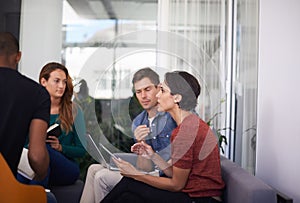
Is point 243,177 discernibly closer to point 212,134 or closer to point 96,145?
point 212,134

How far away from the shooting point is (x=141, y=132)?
2.42 meters

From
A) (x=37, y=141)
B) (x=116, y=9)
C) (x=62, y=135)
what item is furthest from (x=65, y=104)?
(x=116, y=9)

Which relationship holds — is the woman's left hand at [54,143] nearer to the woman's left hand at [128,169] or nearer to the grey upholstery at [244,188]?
the woman's left hand at [128,169]

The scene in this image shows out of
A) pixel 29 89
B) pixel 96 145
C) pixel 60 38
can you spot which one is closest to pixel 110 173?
pixel 96 145

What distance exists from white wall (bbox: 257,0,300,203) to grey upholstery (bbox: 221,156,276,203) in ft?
0.90

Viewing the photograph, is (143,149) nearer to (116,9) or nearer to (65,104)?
(65,104)

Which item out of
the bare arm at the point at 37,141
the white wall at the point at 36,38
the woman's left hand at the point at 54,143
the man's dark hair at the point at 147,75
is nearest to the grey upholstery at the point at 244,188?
the man's dark hair at the point at 147,75

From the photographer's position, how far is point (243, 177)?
2.26 metres

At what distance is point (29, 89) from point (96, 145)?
0.62 m

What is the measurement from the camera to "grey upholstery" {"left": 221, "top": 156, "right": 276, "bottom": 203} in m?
2.03

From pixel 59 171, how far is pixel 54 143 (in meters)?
0.20

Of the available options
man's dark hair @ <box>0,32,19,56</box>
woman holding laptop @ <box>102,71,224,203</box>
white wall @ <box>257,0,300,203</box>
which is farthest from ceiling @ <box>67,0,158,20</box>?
man's dark hair @ <box>0,32,19,56</box>

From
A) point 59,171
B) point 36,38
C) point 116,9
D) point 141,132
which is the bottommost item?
point 59,171

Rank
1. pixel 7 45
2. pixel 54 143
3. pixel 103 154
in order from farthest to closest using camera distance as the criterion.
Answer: pixel 54 143 → pixel 103 154 → pixel 7 45
